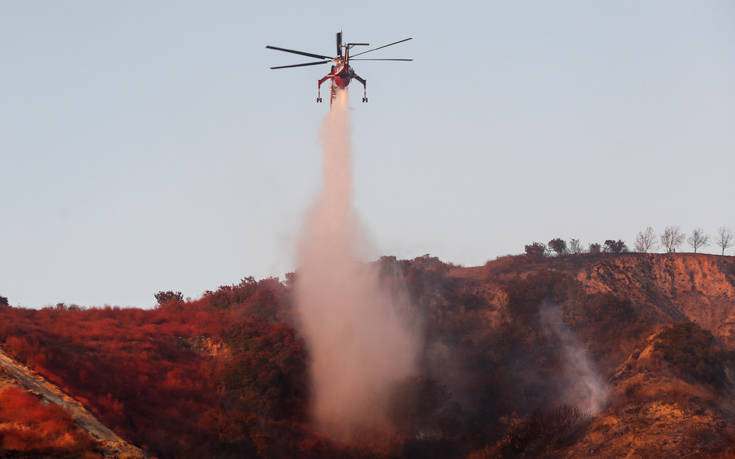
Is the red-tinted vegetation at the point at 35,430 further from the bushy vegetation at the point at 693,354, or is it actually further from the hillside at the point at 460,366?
the bushy vegetation at the point at 693,354

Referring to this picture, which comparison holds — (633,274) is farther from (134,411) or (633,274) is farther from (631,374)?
(134,411)

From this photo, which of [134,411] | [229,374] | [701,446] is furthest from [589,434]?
[134,411]

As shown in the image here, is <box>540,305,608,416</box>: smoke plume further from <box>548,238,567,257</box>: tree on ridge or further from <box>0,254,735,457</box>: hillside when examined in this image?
<box>548,238,567,257</box>: tree on ridge

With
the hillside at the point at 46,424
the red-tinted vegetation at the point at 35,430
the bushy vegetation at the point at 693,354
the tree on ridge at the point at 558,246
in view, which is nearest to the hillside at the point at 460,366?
the bushy vegetation at the point at 693,354

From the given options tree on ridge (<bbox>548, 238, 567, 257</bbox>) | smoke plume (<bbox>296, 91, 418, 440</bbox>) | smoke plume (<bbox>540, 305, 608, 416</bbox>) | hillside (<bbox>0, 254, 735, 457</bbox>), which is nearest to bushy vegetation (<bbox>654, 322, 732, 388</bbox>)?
hillside (<bbox>0, 254, 735, 457</bbox>)

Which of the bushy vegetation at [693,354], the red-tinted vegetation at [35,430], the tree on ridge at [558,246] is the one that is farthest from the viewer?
the tree on ridge at [558,246]
